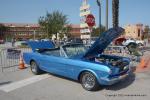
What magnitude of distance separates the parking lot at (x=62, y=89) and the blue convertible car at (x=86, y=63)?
342mm

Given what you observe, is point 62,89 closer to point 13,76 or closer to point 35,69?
point 35,69

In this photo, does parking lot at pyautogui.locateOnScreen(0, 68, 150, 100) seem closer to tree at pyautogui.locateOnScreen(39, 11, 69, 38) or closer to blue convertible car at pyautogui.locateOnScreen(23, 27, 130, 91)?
blue convertible car at pyautogui.locateOnScreen(23, 27, 130, 91)

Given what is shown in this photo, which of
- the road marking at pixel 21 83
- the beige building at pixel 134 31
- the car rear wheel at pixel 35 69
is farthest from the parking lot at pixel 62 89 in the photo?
the beige building at pixel 134 31

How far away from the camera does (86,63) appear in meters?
6.76

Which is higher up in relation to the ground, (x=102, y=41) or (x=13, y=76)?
(x=102, y=41)

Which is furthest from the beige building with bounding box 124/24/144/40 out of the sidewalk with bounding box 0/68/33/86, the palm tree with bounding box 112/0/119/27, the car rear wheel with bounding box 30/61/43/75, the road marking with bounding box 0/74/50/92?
the road marking with bounding box 0/74/50/92

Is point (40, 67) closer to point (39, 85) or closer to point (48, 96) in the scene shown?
point (39, 85)

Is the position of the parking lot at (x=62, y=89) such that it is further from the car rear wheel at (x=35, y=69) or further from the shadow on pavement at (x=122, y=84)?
the car rear wheel at (x=35, y=69)

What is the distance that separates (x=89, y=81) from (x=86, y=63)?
56 cm

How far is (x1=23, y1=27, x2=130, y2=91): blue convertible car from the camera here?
6.44 meters

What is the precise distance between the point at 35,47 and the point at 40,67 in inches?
41.0

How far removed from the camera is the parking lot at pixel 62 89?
632 centimetres

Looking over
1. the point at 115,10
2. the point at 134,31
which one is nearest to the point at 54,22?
the point at 115,10

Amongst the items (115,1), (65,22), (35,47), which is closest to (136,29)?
(65,22)
